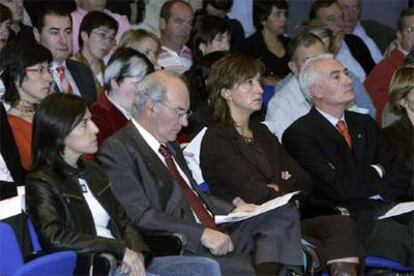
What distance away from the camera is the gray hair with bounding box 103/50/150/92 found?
508cm

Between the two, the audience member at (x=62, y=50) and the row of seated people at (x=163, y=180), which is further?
the audience member at (x=62, y=50)

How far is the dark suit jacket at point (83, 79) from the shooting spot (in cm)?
566

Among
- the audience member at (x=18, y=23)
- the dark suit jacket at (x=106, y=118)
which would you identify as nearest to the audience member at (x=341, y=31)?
the audience member at (x=18, y=23)

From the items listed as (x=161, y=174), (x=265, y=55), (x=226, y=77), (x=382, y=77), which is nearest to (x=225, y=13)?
(x=265, y=55)

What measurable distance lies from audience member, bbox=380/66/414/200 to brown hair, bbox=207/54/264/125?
855 millimetres

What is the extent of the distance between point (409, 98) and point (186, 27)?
6.89ft

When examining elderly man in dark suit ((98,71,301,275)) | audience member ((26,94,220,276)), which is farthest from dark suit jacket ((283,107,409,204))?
audience member ((26,94,220,276))

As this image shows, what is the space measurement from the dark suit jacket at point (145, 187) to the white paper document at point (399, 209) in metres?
1.08

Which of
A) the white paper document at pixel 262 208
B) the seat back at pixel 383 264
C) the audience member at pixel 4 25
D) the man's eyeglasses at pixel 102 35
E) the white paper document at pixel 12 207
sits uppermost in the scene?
the audience member at pixel 4 25

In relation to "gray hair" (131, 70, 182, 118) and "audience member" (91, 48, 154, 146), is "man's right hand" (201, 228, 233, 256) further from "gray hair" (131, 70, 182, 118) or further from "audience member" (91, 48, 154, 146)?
"audience member" (91, 48, 154, 146)

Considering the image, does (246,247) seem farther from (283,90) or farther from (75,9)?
(75,9)

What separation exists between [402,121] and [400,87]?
19cm

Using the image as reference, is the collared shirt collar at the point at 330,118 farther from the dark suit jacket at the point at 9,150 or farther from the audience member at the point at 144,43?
the dark suit jacket at the point at 9,150

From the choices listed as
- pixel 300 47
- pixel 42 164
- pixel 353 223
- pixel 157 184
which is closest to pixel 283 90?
pixel 300 47
